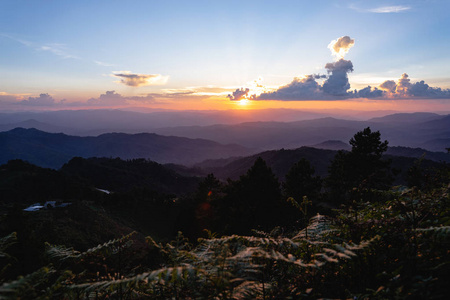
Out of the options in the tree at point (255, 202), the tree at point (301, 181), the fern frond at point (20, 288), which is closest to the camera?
the fern frond at point (20, 288)

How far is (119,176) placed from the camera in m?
129

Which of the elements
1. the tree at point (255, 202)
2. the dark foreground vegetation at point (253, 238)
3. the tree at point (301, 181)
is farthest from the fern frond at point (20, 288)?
the tree at point (301, 181)

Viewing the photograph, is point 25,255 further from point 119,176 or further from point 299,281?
point 119,176

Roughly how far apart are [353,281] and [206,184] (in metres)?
35.9

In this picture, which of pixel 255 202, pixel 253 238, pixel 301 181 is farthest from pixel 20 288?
pixel 301 181

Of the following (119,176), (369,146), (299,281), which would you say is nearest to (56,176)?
(119,176)

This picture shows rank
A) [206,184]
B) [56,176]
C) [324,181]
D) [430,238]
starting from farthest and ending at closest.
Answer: [56,176] < [206,184] < [324,181] < [430,238]

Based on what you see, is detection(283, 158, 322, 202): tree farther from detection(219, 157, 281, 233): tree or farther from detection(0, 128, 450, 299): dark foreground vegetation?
detection(219, 157, 281, 233): tree

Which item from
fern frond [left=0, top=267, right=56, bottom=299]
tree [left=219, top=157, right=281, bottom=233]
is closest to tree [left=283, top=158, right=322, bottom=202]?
tree [left=219, top=157, right=281, bottom=233]

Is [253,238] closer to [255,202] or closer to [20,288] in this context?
[20,288]

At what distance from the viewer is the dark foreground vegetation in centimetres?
277

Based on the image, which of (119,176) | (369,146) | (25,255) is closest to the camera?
(25,255)

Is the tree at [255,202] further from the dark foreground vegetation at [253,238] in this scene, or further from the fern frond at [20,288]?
the fern frond at [20,288]

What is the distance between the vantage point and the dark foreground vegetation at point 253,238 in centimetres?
277
